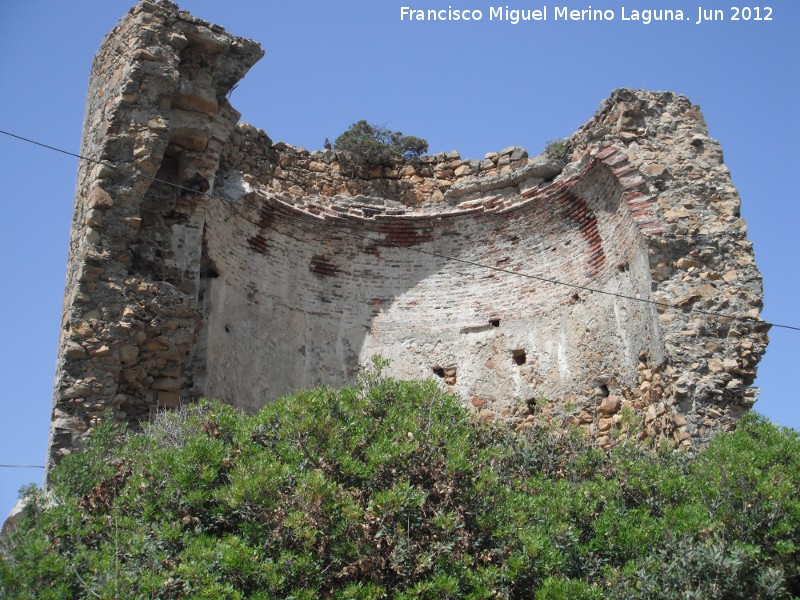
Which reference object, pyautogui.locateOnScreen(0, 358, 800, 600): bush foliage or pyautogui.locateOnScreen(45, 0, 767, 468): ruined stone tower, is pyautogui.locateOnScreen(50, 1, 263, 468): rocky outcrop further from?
pyautogui.locateOnScreen(0, 358, 800, 600): bush foliage

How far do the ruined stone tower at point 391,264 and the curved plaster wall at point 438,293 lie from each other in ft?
0.09

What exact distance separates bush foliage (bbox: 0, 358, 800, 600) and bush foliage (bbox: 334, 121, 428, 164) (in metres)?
6.15

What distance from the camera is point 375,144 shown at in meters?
14.6

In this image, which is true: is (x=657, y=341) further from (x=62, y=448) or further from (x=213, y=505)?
(x=62, y=448)

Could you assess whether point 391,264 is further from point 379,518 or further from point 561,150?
point 379,518

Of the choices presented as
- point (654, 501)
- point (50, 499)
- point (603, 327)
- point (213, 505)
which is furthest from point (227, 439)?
point (603, 327)

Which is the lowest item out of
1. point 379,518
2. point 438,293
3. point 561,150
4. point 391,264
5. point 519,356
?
point 379,518

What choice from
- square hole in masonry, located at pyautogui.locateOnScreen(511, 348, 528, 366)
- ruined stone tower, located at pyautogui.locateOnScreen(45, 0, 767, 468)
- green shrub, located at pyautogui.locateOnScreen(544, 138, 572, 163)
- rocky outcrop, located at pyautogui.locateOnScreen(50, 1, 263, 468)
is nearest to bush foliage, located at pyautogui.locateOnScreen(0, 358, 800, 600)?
rocky outcrop, located at pyautogui.locateOnScreen(50, 1, 263, 468)

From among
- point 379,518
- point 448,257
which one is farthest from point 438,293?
point 379,518

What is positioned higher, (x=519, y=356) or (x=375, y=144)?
(x=375, y=144)

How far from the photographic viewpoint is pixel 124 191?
11203 millimetres

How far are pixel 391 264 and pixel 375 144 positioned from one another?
180cm

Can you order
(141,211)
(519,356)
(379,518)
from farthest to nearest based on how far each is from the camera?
(519,356)
(141,211)
(379,518)

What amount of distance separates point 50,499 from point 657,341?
6435 mm
